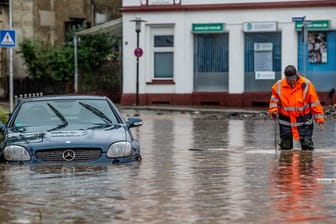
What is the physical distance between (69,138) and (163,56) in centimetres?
2839

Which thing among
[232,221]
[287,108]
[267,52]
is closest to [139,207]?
[232,221]

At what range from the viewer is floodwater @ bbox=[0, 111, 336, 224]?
10055mm

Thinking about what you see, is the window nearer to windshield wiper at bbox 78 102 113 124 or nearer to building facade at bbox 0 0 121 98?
building facade at bbox 0 0 121 98

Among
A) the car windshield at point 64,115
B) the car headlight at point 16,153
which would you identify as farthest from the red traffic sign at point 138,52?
the car headlight at point 16,153

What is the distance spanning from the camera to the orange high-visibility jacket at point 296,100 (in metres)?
17.3

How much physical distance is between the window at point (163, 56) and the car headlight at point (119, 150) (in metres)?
28.0

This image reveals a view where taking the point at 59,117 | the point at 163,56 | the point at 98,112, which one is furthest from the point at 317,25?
the point at 59,117

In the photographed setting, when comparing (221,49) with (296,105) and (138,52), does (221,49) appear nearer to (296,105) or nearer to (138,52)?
(138,52)

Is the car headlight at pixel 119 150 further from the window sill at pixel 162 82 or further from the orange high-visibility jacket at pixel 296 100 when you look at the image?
the window sill at pixel 162 82

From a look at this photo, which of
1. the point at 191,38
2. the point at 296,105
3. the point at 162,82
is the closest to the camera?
the point at 296,105

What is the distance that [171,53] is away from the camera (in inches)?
1658

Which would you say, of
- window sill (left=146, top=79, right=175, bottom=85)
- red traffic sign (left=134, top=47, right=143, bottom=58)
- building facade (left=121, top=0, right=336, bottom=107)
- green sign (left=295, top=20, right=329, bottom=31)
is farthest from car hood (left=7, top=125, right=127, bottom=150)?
window sill (left=146, top=79, right=175, bottom=85)

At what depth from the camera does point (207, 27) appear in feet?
135

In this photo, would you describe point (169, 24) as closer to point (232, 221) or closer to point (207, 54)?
point (207, 54)
